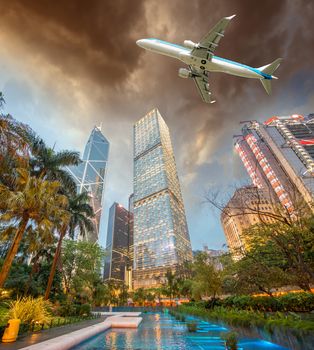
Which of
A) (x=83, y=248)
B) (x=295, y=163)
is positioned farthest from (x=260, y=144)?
(x=83, y=248)

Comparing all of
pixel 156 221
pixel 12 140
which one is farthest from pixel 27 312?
pixel 156 221

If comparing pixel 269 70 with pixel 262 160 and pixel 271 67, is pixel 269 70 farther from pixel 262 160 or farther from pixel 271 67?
pixel 262 160

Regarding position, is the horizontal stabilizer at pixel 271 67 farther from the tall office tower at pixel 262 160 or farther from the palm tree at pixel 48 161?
the tall office tower at pixel 262 160

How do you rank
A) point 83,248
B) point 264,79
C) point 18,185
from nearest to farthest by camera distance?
point 18,185 < point 264,79 < point 83,248

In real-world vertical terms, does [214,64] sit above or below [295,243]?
above

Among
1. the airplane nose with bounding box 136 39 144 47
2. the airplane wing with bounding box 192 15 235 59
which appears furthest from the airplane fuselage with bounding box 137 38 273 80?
the airplane nose with bounding box 136 39 144 47

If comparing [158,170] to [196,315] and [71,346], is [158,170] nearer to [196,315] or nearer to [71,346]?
[196,315]

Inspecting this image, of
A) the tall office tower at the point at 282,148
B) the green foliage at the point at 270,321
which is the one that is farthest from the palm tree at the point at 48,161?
the tall office tower at the point at 282,148
